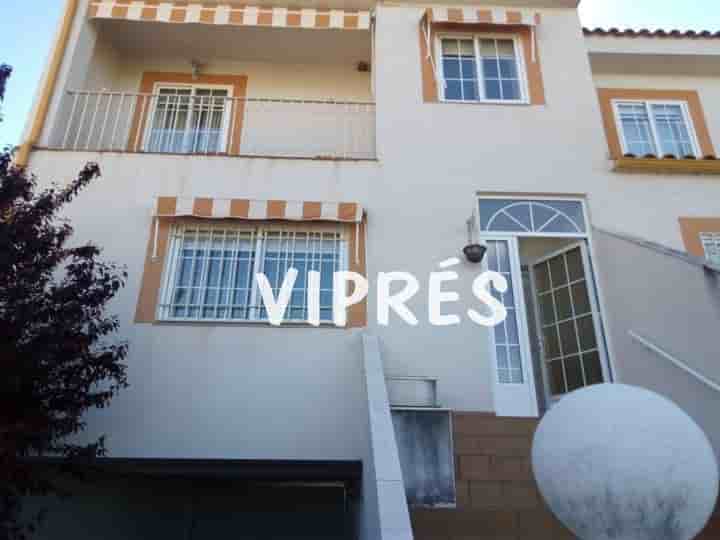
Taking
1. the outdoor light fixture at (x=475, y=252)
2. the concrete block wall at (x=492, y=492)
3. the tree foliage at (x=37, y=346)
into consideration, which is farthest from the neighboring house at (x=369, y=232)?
the tree foliage at (x=37, y=346)

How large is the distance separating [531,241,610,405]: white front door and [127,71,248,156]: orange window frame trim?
648 centimetres

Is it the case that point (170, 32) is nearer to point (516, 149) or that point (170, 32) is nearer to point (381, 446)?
point (516, 149)

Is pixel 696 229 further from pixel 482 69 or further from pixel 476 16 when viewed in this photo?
pixel 476 16

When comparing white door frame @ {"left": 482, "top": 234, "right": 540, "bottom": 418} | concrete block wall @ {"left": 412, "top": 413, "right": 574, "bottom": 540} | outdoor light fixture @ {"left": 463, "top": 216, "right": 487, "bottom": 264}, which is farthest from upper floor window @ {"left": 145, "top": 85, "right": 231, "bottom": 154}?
concrete block wall @ {"left": 412, "top": 413, "right": 574, "bottom": 540}

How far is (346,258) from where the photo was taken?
8.70m

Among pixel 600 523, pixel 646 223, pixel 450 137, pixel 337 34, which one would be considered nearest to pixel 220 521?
pixel 600 523

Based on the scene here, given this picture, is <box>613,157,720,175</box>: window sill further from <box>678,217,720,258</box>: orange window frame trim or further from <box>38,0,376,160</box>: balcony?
<box>38,0,376,160</box>: balcony

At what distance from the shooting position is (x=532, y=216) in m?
9.13

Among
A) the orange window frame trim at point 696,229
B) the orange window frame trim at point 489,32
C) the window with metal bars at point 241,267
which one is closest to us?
the window with metal bars at point 241,267

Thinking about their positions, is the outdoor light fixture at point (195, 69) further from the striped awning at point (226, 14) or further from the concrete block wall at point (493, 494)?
the concrete block wall at point (493, 494)

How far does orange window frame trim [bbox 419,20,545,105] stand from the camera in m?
10.0

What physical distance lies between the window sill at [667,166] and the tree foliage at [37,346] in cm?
847

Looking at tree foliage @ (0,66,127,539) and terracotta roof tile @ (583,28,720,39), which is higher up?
terracotta roof tile @ (583,28,720,39)

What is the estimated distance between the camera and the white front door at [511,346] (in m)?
7.98
